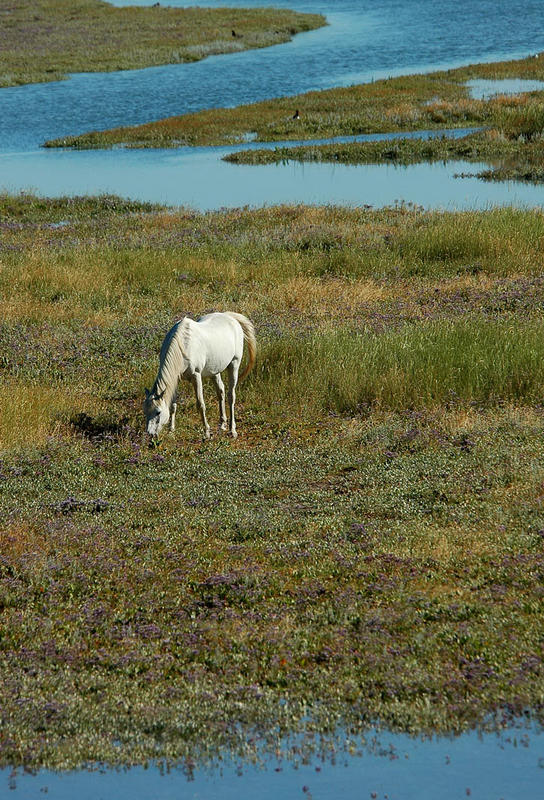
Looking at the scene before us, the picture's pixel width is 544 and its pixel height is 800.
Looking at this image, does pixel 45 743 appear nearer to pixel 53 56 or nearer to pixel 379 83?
pixel 379 83

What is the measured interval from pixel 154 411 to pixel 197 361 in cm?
97

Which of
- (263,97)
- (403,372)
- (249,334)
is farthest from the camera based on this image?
(263,97)

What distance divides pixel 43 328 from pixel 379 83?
49729 millimetres

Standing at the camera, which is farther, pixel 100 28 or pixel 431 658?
pixel 100 28

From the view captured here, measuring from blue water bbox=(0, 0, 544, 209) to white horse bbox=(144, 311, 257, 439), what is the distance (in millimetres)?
20351

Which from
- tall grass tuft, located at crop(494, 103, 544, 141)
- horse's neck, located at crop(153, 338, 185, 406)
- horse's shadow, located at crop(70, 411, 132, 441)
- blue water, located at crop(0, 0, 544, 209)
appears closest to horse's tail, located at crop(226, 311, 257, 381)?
horse's neck, located at crop(153, 338, 185, 406)

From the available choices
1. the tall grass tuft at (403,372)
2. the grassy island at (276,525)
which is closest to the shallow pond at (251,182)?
the grassy island at (276,525)

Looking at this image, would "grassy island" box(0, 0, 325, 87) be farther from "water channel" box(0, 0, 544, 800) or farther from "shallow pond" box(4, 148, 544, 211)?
"shallow pond" box(4, 148, 544, 211)

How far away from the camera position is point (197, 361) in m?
14.3

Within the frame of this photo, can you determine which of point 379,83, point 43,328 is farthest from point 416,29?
point 43,328

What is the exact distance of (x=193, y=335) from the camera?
557 inches

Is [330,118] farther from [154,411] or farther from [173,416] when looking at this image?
[154,411]

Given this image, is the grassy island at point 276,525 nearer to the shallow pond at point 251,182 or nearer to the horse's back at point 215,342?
the horse's back at point 215,342

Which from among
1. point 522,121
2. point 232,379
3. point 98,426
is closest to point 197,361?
point 232,379
